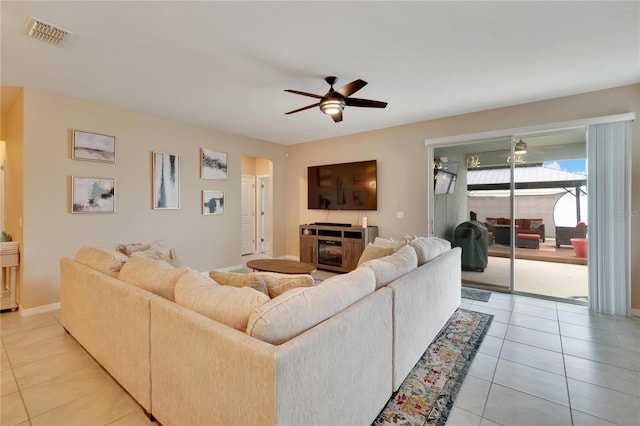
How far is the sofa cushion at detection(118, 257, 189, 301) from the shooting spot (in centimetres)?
182

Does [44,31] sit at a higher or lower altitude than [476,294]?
higher

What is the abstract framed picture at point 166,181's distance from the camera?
4.58 m

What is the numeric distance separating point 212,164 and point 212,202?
696mm

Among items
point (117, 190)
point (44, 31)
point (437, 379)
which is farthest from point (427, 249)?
point (117, 190)

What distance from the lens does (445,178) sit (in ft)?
16.3

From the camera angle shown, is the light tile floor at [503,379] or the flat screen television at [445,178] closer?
the light tile floor at [503,379]

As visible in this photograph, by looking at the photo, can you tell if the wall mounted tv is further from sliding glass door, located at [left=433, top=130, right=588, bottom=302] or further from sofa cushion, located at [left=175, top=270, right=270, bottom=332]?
sofa cushion, located at [left=175, top=270, right=270, bottom=332]

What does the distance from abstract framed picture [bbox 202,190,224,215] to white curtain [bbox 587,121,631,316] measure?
5.57m

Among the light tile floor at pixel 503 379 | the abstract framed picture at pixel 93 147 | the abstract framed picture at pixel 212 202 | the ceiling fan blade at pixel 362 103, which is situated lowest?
the light tile floor at pixel 503 379

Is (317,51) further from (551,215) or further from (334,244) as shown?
(551,215)

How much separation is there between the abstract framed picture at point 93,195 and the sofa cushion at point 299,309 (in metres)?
3.89

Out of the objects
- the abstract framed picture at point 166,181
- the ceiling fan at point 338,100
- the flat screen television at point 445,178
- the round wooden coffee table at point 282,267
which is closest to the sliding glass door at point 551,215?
the flat screen television at point 445,178

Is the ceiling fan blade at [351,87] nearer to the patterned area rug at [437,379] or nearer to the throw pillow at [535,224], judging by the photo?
the patterned area rug at [437,379]

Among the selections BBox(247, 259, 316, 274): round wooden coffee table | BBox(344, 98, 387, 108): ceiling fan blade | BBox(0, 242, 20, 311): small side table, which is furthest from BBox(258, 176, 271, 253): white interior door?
BBox(344, 98, 387, 108): ceiling fan blade
